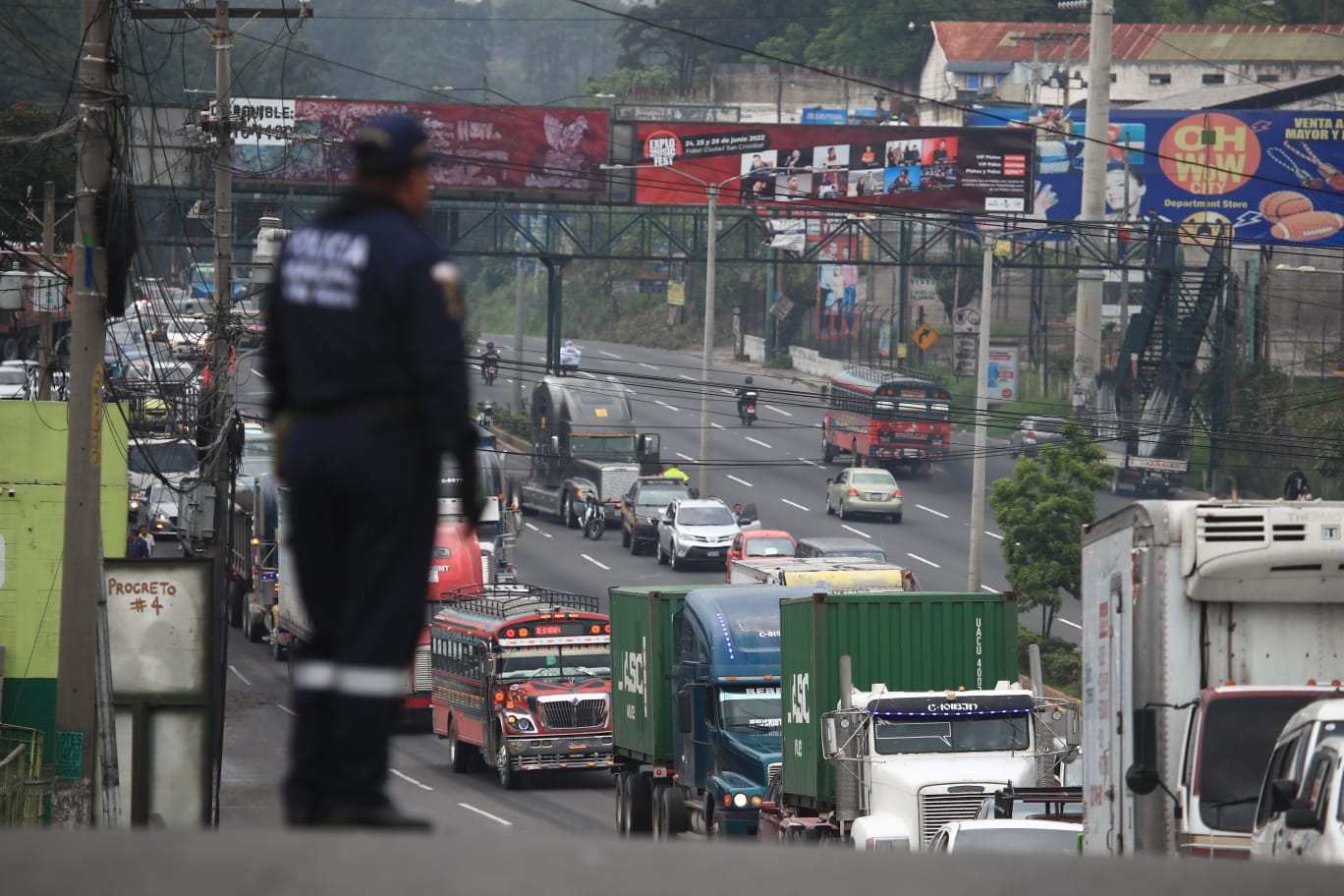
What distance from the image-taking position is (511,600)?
113 ft

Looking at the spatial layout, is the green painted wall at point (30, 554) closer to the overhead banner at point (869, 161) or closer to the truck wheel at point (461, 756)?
the truck wheel at point (461, 756)

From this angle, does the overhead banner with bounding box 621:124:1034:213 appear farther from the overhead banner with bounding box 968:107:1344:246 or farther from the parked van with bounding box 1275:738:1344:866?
the parked van with bounding box 1275:738:1344:866

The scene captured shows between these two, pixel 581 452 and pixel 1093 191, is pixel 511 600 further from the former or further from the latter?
pixel 1093 191

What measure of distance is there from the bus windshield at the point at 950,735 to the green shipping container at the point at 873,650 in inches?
32.1

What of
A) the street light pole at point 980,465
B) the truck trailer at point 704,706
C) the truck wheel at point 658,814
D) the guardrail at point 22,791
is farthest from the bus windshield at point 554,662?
the guardrail at point 22,791

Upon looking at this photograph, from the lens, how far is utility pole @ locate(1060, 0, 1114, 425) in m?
58.7

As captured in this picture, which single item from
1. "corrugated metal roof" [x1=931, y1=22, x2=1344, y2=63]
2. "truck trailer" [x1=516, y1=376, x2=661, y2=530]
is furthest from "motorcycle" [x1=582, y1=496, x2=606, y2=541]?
"corrugated metal roof" [x1=931, y1=22, x2=1344, y2=63]

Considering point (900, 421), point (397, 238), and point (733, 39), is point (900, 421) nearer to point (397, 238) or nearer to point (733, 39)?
point (397, 238)

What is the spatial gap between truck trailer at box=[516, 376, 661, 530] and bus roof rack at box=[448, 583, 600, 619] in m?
24.0

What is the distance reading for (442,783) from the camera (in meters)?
33.2

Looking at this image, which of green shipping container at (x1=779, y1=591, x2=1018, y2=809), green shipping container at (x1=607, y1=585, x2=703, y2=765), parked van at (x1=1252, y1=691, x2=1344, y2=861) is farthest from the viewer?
green shipping container at (x1=607, y1=585, x2=703, y2=765)

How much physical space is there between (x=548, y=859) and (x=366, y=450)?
1135mm

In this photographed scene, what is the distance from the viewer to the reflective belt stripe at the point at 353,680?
4.88 m

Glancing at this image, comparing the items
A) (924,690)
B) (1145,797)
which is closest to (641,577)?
(924,690)
